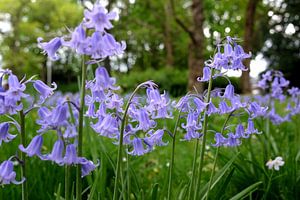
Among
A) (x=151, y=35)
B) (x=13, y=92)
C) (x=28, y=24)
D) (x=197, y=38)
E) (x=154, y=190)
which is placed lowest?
(x=154, y=190)

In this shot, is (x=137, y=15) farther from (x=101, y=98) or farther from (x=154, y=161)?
(x=101, y=98)

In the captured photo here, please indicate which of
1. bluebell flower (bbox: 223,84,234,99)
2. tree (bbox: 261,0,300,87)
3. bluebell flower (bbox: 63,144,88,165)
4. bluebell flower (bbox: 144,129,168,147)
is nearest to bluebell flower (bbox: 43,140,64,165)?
bluebell flower (bbox: 63,144,88,165)

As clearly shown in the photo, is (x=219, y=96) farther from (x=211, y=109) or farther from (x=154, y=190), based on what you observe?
(x=154, y=190)

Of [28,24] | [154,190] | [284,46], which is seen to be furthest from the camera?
[28,24]

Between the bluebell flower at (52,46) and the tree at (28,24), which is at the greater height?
the tree at (28,24)

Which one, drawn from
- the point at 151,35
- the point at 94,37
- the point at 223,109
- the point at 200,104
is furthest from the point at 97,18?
the point at 151,35

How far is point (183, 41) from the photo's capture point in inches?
1080

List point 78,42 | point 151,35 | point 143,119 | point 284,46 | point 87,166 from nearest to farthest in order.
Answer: point 78,42 → point 87,166 → point 143,119 → point 284,46 → point 151,35

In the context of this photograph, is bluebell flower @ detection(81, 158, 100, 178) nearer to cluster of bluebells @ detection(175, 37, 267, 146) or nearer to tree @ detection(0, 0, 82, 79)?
cluster of bluebells @ detection(175, 37, 267, 146)

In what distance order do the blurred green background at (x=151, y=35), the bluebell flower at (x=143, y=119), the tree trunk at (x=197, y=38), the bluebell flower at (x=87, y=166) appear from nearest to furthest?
the bluebell flower at (x=87, y=166)
the bluebell flower at (x=143, y=119)
the tree trunk at (x=197, y=38)
the blurred green background at (x=151, y=35)

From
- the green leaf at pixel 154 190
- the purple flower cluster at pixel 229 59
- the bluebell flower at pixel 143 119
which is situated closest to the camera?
the bluebell flower at pixel 143 119

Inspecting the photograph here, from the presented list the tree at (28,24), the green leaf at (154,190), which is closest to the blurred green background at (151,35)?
the tree at (28,24)

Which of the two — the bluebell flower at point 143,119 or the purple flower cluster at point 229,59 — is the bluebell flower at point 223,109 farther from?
the bluebell flower at point 143,119

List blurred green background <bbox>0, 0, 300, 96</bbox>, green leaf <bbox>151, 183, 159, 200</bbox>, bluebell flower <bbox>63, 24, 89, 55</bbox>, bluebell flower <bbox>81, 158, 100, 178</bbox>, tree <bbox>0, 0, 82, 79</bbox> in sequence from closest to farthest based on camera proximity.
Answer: bluebell flower <bbox>63, 24, 89, 55</bbox>
bluebell flower <bbox>81, 158, 100, 178</bbox>
green leaf <bbox>151, 183, 159, 200</bbox>
blurred green background <bbox>0, 0, 300, 96</bbox>
tree <bbox>0, 0, 82, 79</bbox>
